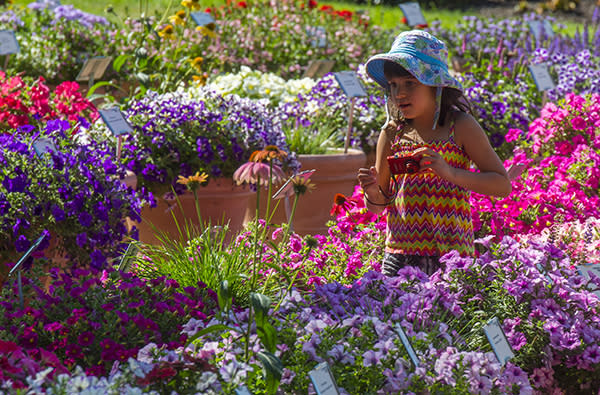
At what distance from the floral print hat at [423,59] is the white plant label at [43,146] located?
1.25 metres

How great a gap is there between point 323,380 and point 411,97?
1.28 meters

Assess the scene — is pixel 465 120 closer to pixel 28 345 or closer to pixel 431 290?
pixel 431 290

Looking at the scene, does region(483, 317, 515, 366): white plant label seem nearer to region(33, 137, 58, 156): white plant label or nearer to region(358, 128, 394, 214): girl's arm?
region(358, 128, 394, 214): girl's arm

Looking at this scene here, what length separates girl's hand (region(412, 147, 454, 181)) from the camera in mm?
2562

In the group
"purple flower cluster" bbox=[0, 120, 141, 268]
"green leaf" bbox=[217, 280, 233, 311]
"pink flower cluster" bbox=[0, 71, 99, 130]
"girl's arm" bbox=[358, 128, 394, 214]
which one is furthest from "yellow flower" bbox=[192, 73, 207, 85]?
"green leaf" bbox=[217, 280, 233, 311]

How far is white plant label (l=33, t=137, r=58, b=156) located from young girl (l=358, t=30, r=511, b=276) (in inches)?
46.5

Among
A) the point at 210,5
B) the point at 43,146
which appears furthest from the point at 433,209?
the point at 210,5

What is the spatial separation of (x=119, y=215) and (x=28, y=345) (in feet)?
3.35

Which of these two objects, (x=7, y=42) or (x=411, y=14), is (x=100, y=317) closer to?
(x=7, y=42)

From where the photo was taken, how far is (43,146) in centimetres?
303

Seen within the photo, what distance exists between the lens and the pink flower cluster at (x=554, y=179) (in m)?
3.74

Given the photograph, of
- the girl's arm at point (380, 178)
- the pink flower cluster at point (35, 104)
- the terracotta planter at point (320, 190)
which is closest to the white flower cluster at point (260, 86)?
the terracotta planter at point (320, 190)

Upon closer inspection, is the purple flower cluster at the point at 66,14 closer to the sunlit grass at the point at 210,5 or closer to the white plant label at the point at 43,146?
the white plant label at the point at 43,146

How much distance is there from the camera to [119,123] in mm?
3570
